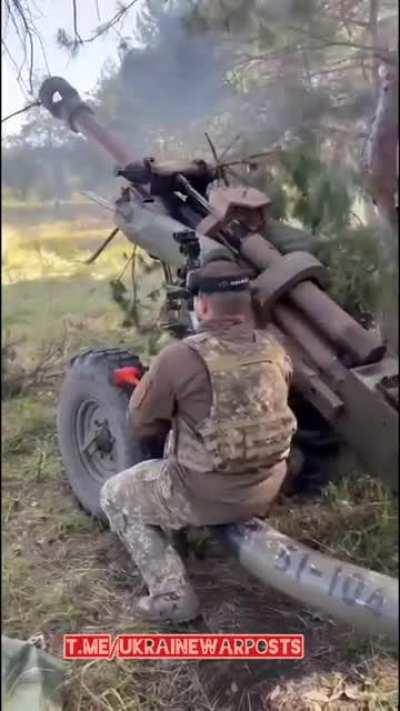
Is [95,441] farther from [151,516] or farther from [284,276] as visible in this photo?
[284,276]

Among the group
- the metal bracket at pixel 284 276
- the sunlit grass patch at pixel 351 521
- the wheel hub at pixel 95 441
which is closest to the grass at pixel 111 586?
the sunlit grass patch at pixel 351 521

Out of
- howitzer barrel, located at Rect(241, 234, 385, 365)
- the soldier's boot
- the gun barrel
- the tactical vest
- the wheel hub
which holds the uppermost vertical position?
the gun barrel

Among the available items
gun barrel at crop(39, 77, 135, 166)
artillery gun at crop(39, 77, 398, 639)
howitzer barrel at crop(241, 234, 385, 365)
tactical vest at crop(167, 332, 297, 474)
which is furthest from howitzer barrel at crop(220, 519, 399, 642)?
gun barrel at crop(39, 77, 135, 166)

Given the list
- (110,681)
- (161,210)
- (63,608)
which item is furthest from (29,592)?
(161,210)

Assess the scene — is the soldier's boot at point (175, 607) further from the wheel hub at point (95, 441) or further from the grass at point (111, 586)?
the wheel hub at point (95, 441)

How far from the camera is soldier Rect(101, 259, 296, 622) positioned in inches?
66.3

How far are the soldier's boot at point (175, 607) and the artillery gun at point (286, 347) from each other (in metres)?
0.16

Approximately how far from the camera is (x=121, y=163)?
1.81 meters

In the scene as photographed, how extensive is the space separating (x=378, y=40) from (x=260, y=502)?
74 cm

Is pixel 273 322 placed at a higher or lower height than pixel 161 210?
lower

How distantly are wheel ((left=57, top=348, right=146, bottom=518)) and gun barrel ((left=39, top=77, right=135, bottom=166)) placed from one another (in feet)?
1.17

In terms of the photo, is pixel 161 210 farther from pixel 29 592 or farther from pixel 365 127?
pixel 29 592

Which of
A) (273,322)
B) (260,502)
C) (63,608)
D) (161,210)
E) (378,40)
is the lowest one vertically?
(63,608)

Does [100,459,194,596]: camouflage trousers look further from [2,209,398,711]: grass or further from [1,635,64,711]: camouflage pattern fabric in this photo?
[1,635,64,711]: camouflage pattern fabric
